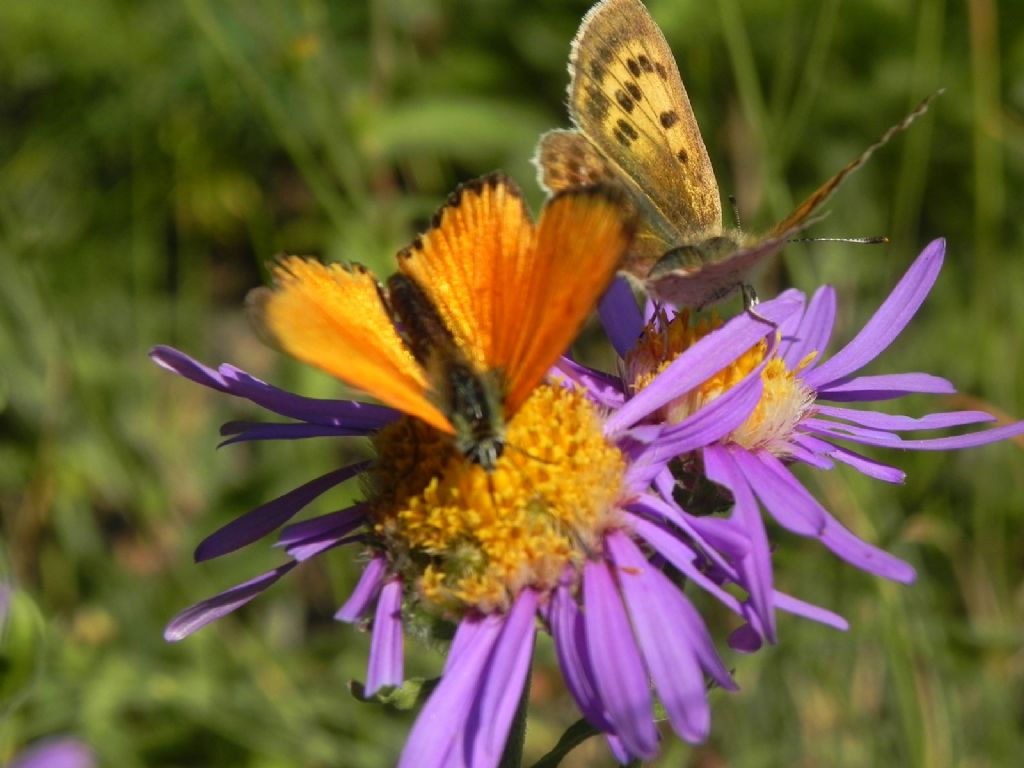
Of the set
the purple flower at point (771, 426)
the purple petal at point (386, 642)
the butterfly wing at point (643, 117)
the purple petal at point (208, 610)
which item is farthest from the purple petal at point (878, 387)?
the purple petal at point (208, 610)

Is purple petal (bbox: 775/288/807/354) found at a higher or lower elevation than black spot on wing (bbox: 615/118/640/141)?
lower

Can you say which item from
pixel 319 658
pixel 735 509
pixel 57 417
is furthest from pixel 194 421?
pixel 735 509

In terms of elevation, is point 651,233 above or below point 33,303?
above

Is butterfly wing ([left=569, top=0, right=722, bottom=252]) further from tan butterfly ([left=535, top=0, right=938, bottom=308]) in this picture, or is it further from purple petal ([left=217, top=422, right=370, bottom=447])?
purple petal ([left=217, top=422, right=370, bottom=447])

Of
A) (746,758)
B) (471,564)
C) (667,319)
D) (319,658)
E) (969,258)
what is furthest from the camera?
(969,258)

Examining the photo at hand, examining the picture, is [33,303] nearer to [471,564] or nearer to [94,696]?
[94,696]

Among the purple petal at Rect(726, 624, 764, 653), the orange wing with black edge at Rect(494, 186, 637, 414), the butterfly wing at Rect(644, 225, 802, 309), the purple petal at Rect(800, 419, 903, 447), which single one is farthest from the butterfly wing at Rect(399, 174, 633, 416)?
the purple petal at Rect(800, 419, 903, 447)

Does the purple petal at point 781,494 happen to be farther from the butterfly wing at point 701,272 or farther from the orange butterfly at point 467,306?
the orange butterfly at point 467,306
